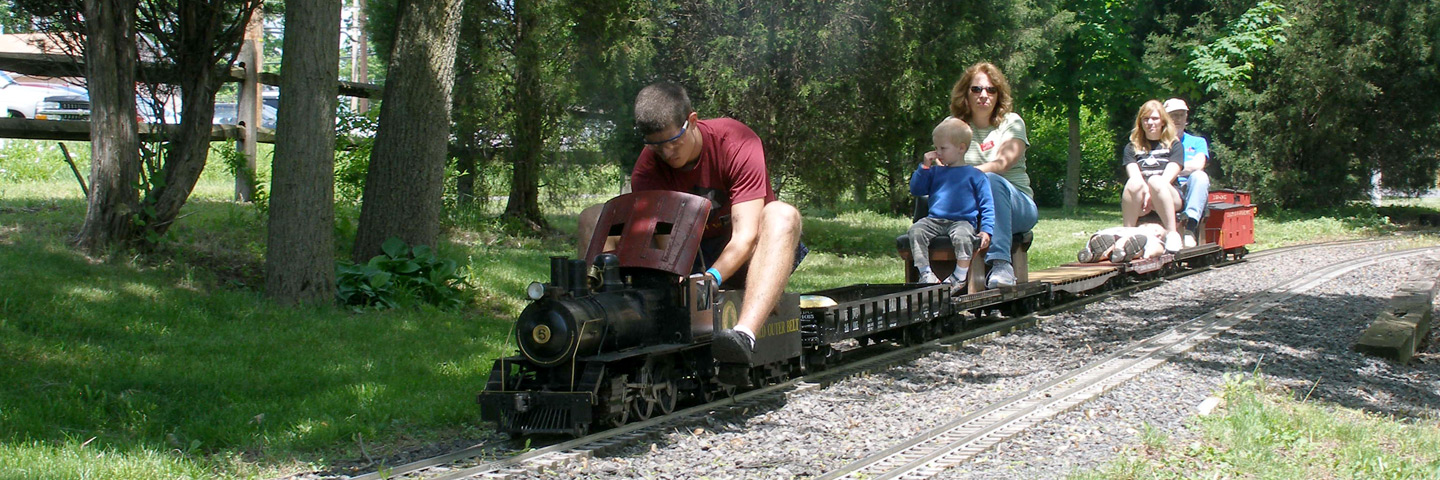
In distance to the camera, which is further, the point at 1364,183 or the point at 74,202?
the point at 1364,183

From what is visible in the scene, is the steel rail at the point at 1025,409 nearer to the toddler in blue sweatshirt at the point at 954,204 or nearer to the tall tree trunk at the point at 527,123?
the toddler in blue sweatshirt at the point at 954,204

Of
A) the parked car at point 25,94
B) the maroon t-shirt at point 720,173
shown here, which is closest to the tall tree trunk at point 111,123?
the maroon t-shirt at point 720,173

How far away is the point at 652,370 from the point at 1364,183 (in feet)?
81.7

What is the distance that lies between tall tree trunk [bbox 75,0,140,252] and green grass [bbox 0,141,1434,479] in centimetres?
29

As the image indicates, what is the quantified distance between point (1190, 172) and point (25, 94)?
19067 mm

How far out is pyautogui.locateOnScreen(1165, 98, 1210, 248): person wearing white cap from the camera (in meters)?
13.1

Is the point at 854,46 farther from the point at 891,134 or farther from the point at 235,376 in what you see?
the point at 235,376

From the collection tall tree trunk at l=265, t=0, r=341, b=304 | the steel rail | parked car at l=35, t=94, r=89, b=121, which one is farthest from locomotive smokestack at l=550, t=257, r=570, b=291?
parked car at l=35, t=94, r=89, b=121

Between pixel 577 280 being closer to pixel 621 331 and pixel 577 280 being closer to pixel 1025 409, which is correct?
pixel 621 331

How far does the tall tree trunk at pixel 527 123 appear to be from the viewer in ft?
46.0

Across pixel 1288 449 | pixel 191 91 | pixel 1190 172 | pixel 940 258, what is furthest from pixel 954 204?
pixel 191 91

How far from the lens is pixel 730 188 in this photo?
602 centimetres

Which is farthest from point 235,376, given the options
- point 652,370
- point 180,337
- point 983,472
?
point 983,472

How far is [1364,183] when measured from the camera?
83.8 ft
